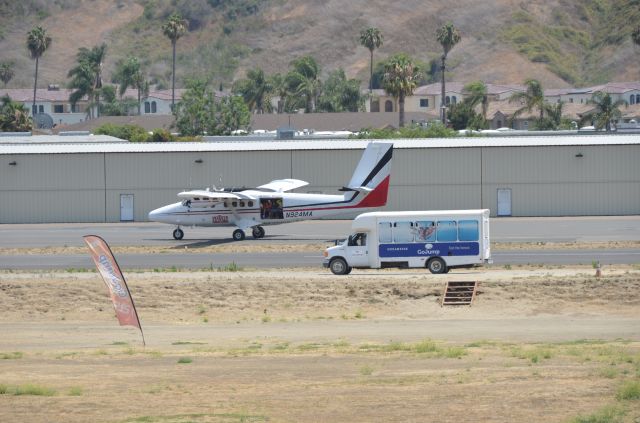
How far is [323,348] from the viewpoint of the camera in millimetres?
29938

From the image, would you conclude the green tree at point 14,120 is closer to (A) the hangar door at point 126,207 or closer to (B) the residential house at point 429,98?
(A) the hangar door at point 126,207

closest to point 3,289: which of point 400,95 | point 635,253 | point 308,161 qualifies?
point 635,253

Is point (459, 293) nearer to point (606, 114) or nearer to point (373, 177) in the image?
point (373, 177)

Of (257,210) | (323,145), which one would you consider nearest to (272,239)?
(257,210)

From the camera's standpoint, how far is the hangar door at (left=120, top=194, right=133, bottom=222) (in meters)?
75.1

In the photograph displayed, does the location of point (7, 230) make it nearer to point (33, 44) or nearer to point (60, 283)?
point (60, 283)

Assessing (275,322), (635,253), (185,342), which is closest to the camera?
(185,342)

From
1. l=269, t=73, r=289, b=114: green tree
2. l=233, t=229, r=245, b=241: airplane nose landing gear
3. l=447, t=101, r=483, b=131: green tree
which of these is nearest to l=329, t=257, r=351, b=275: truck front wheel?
l=233, t=229, r=245, b=241: airplane nose landing gear

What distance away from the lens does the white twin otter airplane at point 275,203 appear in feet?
191

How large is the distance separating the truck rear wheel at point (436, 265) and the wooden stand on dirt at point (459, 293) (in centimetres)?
293

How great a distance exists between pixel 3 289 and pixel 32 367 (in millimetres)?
15518

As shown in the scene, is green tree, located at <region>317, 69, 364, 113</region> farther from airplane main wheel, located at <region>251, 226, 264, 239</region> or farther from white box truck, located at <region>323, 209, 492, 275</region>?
white box truck, located at <region>323, 209, 492, 275</region>

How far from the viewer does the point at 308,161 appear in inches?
2936

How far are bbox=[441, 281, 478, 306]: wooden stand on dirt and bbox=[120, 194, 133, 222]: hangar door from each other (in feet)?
127
